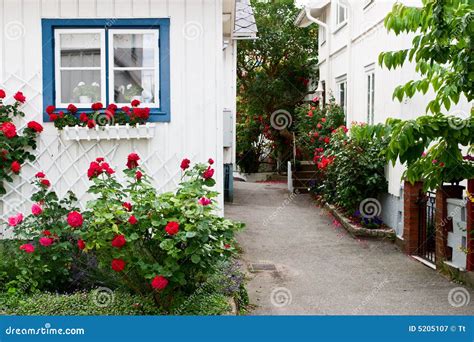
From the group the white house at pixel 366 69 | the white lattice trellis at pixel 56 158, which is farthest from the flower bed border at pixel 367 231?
the white lattice trellis at pixel 56 158

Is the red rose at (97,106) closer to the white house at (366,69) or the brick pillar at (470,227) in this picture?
the brick pillar at (470,227)

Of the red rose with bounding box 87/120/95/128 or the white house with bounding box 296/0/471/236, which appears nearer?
the red rose with bounding box 87/120/95/128

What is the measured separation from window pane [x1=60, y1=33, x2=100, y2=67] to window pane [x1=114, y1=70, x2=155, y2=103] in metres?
0.37

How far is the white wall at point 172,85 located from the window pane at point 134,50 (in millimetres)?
274

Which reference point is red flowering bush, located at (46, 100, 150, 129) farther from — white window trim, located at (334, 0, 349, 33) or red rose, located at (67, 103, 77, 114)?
white window trim, located at (334, 0, 349, 33)

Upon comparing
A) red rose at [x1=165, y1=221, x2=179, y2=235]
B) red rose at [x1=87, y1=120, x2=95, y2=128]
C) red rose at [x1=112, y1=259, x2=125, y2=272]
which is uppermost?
red rose at [x1=87, y1=120, x2=95, y2=128]

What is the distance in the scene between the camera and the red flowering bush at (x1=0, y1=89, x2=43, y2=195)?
8.34 meters

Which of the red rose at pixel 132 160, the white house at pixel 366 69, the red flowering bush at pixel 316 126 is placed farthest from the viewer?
the red flowering bush at pixel 316 126

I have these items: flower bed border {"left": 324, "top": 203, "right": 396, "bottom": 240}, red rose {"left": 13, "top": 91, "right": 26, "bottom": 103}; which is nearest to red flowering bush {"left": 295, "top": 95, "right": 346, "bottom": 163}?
flower bed border {"left": 324, "top": 203, "right": 396, "bottom": 240}

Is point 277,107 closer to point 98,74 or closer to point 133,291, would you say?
point 98,74

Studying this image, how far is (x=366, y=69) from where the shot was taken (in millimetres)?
14266

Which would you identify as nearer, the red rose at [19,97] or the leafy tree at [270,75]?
the red rose at [19,97]

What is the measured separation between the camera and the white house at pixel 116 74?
873cm

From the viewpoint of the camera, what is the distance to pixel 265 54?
899 inches
